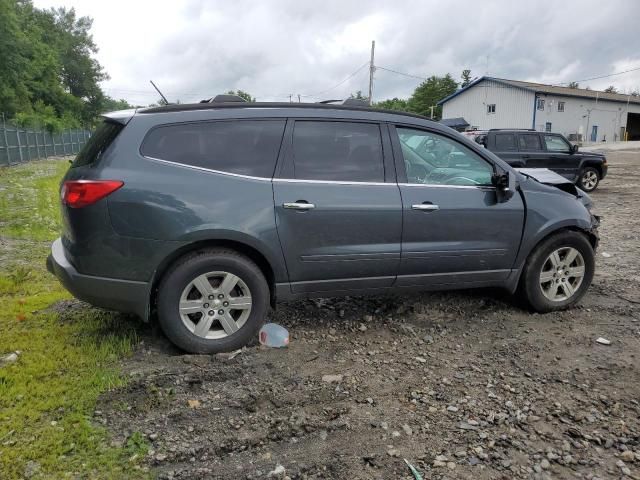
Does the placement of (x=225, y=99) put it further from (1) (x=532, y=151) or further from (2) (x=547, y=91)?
(2) (x=547, y=91)

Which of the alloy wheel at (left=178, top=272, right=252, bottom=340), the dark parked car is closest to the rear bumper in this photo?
the alloy wheel at (left=178, top=272, right=252, bottom=340)

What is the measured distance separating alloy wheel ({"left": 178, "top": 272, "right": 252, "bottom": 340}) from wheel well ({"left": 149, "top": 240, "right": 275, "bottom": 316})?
20cm

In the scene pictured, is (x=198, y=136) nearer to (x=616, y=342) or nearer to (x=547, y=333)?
(x=547, y=333)

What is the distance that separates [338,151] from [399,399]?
73.8 inches

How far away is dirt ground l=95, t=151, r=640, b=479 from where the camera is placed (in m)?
2.64

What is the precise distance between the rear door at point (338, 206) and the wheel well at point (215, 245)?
0.18 meters

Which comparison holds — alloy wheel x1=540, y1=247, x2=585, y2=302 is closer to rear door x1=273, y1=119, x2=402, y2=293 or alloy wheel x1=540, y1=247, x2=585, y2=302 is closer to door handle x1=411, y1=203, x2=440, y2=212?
door handle x1=411, y1=203, x2=440, y2=212

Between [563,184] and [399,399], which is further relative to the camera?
[563,184]

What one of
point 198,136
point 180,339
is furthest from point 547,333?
point 198,136

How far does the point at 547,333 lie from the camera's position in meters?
4.25

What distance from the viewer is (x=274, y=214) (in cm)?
369

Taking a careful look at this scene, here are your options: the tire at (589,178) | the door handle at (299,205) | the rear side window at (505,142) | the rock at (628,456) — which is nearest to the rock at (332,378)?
the door handle at (299,205)

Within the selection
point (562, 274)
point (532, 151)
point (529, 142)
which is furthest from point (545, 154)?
point (562, 274)

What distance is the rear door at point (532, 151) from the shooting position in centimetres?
1318
